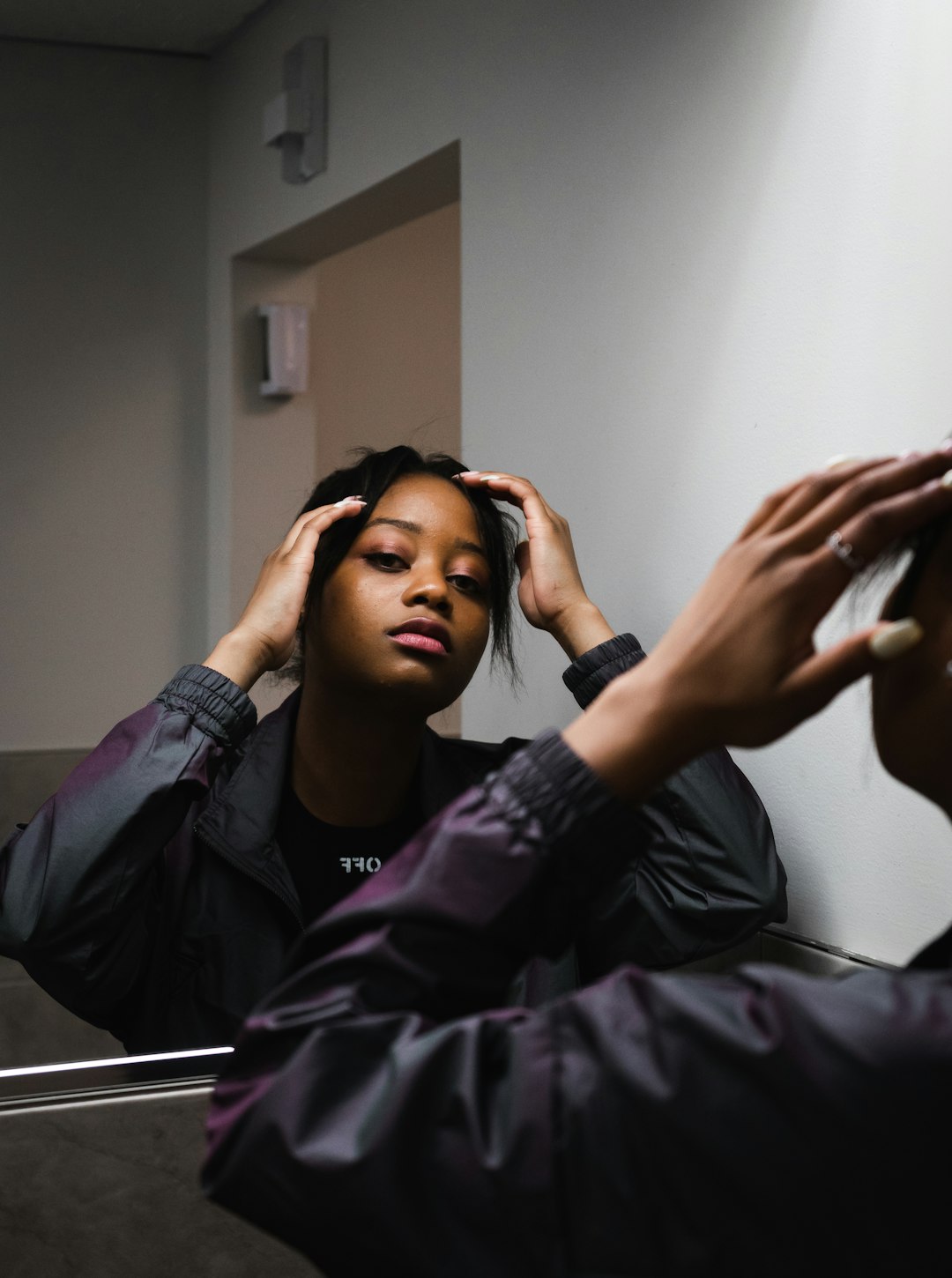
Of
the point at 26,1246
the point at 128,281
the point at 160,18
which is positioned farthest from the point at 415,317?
the point at 26,1246

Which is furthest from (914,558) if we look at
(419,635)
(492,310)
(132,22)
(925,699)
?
(132,22)

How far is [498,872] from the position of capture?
1.42 feet

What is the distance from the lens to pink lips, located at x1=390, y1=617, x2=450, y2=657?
0.99 metres

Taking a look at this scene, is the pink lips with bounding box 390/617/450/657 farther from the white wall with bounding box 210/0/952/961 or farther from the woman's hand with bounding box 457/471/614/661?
the white wall with bounding box 210/0/952/961

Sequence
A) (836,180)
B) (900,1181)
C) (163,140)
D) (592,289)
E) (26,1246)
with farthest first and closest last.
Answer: (163,140) < (592,289) < (836,180) < (26,1246) < (900,1181)

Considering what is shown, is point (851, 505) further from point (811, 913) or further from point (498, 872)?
point (811, 913)

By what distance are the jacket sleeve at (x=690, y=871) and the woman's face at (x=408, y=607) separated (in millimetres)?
111

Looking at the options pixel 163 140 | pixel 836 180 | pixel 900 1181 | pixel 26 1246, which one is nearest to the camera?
pixel 900 1181

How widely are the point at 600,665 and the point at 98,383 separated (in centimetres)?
60

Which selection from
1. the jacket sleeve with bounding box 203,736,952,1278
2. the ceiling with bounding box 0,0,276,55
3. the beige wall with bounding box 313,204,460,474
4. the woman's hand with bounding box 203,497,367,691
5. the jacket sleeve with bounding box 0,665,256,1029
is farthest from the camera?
the beige wall with bounding box 313,204,460,474

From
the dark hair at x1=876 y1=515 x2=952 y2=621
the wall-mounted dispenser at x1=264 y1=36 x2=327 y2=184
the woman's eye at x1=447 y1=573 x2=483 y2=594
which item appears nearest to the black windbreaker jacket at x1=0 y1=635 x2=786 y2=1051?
the woman's eye at x1=447 y1=573 x2=483 y2=594

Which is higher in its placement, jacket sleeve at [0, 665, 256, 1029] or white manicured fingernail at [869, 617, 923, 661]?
white manicured fingernail at [869, 617, 923, 661]

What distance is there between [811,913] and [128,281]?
2.96 feet

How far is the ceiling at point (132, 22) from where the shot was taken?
1.17m
